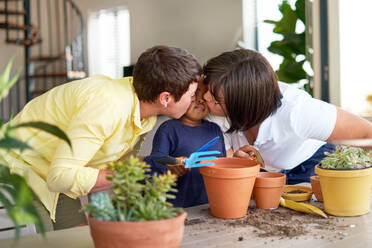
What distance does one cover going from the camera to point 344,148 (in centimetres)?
106

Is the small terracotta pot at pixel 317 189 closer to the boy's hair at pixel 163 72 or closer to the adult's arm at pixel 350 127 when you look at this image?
the adult's arm at pixel 350 127

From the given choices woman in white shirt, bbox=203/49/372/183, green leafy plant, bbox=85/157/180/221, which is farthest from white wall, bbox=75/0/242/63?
green leafy plant, bbox=85/157/180/221

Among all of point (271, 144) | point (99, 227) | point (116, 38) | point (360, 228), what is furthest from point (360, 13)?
point (116, 38)

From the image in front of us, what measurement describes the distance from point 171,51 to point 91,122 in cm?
38

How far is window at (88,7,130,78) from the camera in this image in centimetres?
733

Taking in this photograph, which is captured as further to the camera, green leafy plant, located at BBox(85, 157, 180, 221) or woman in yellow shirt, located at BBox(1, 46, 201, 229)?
woman in yellow shirt, located at BBox(1, 46, 201, 229)

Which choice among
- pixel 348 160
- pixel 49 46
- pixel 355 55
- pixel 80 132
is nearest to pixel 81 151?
pixel 80 132

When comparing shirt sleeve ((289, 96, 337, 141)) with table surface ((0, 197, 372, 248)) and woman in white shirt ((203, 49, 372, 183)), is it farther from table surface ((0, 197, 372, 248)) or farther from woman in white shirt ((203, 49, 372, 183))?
table surface ((0, 197, 372, 248))

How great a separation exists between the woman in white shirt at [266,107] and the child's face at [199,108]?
4 centimetres

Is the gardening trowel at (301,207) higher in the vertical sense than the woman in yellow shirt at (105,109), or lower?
lower

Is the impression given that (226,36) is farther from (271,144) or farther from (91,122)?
(91,122)

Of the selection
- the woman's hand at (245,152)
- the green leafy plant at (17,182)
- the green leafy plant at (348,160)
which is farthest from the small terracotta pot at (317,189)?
the green leafy plant at (17,182)

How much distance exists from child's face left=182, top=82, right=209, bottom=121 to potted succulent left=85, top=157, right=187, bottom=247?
2.48 feet

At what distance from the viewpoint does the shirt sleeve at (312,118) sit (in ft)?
4.14
